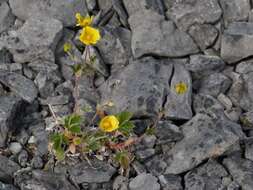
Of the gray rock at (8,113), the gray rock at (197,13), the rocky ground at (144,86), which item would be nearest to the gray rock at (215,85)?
the rocky ground at (144,86)

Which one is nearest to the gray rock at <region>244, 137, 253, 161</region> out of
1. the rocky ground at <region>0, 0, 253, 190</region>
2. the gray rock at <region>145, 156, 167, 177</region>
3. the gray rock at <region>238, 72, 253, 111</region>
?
the rocky ground at <region>0, 0, 253, 190</region>

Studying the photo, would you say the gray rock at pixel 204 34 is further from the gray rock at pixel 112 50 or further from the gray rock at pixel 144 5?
the gray rock at pixel 112 50

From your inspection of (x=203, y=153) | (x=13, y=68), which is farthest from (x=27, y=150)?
(x=203, y=153)

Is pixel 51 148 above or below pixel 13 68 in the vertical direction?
below

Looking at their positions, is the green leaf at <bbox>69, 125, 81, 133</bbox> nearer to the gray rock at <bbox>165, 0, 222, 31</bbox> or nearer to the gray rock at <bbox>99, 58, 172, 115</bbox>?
the gray rock at <bbox>99, 58, 172, 115</bbox>

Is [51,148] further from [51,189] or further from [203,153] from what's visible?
[203,153]

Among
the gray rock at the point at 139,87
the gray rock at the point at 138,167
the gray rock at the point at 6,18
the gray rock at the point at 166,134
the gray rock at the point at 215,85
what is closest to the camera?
the gray rock at the point at 138,167
